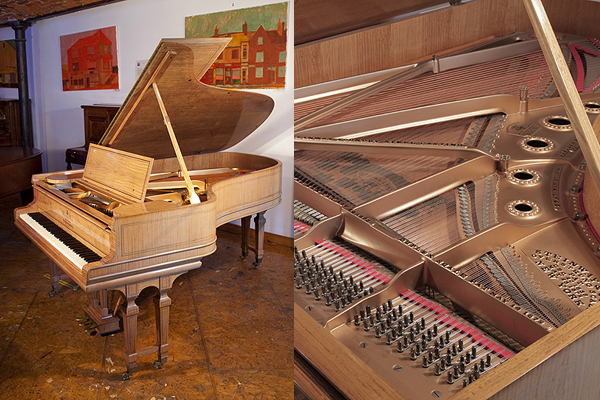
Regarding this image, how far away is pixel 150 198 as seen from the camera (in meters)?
2.97

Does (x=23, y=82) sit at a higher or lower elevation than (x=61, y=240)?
higher

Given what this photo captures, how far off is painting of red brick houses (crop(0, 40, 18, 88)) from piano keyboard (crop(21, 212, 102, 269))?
4.98 m

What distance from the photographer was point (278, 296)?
3709 mm

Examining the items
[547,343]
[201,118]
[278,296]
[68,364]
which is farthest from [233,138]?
[547,343]

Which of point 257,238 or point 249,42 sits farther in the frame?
point 249,42

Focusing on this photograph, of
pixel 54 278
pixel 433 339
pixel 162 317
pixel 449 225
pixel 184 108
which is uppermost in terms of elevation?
pixel 184 108

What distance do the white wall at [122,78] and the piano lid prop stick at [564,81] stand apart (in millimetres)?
3482

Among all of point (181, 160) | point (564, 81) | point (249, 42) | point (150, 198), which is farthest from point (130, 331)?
point (249, 42)

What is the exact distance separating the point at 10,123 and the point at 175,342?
5485mm

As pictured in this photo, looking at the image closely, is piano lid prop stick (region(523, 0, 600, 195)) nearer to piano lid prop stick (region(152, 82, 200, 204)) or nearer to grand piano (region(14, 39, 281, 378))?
grand piano (region(14, 39, 281, 378))

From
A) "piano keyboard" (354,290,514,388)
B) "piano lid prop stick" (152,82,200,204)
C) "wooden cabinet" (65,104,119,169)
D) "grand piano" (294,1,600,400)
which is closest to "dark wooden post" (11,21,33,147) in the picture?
"wooden cabinet" (65,104,119,169)

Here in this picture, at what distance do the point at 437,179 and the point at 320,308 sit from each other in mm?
902

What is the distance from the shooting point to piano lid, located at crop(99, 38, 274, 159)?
8.26 ft

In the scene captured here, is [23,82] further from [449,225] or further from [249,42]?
[449,225]
